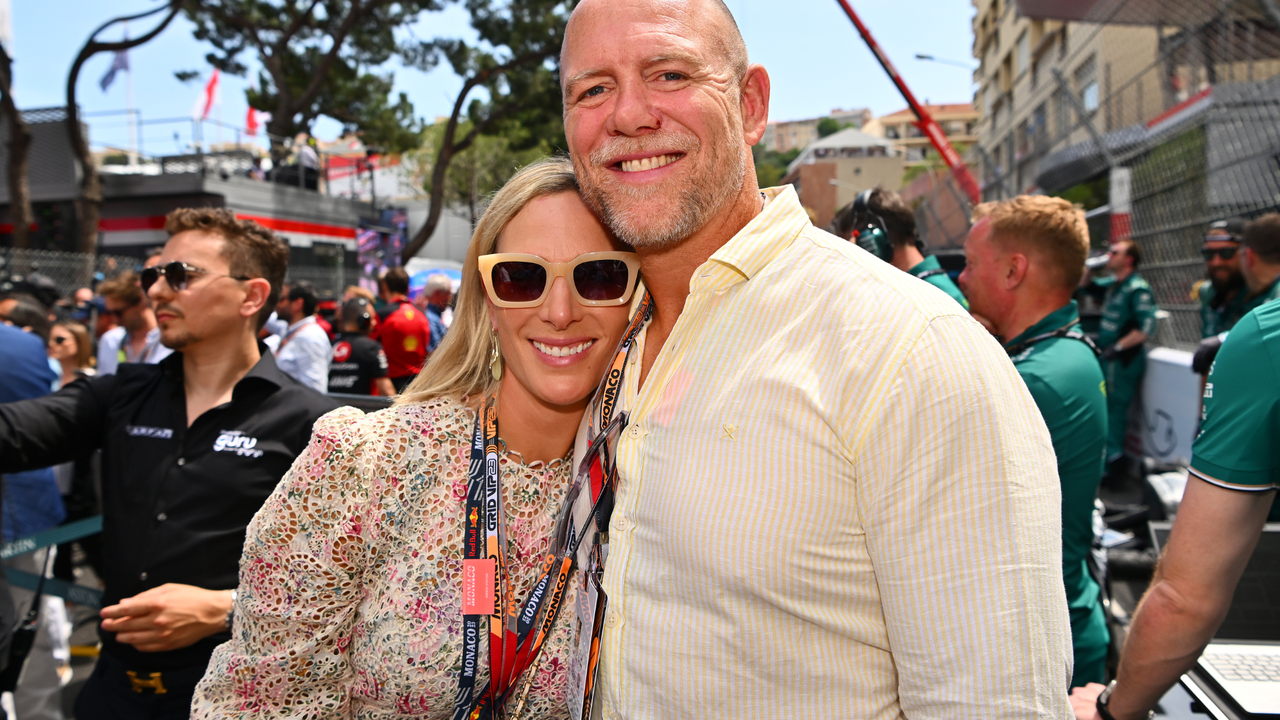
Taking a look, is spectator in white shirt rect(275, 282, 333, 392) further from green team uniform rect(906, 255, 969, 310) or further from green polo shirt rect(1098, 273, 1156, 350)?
green polo shirt rect(1098, 273, 1156, 350)

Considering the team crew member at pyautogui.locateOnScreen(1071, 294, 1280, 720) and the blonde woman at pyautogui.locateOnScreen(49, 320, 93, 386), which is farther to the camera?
the blonde woman at pyautogui.locateOnScreen(49, 320, 93, 386)

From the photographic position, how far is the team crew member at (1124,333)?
7551 mm

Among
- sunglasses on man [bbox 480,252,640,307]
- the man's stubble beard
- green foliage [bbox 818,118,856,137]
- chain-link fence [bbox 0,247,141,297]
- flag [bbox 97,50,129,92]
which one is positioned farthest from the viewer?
green foliage [bbox 818,118,856,137]

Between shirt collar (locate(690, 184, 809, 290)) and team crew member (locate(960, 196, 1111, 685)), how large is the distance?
170 centimetres

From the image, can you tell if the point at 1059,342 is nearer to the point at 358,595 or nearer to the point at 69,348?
the point at 358,595

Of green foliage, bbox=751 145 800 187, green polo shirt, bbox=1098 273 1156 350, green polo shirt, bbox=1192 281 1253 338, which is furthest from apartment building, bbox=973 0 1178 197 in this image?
green foliage, bbox=751 145 800 187

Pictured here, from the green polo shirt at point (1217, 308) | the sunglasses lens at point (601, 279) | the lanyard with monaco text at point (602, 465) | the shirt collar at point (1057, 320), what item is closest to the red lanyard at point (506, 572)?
the lanyard with monaco text at point (602, 465)

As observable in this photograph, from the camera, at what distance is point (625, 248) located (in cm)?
186

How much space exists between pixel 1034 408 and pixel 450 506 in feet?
3.97

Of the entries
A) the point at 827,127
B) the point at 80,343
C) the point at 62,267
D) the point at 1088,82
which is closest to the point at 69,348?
the point at 80,343

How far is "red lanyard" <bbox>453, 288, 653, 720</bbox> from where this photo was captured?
5.44 ft

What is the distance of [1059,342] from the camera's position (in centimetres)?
302

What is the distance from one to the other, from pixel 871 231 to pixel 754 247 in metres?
2.80

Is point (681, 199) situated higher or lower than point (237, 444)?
higher
